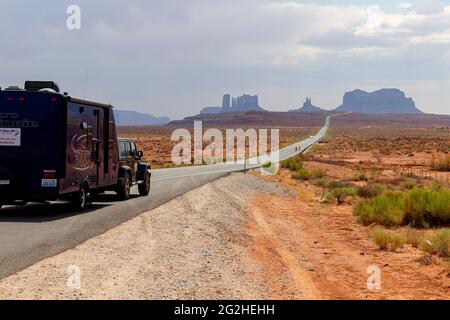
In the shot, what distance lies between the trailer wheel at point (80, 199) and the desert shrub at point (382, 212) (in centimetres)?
803

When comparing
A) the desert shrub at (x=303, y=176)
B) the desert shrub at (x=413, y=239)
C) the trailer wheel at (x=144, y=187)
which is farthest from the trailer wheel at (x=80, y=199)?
the desert shrub at (x=303, y=176)

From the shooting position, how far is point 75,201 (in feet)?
55.0

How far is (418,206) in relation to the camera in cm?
1747

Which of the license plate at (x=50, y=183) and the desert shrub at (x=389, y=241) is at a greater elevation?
the license plate at (x=50, y=183)

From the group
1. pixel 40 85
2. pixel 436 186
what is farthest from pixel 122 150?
pixel 436 186

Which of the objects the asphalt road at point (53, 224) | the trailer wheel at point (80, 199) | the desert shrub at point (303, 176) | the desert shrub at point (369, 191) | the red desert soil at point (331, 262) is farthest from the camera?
the desert shrub at point (303, 176)

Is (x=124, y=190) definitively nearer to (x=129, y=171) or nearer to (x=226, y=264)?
(x=129, y=171)

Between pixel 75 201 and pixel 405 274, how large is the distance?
9553mm

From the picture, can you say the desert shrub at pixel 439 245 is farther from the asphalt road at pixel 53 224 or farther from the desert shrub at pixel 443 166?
the desert shrub at pixel 443 166

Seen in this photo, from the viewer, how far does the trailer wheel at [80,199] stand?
16.7 metres

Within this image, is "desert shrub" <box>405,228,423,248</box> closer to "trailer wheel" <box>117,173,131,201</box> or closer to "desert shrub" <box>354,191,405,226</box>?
"desert shrub" <box>354,191,405,226</box>

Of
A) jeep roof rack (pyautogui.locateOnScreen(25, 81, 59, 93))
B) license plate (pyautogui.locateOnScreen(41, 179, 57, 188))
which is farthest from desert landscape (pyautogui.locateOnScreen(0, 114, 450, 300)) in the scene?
jeep roof rack (pyautogui.locateOnScreen(25, 81, 59, 93))

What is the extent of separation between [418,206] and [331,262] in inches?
274

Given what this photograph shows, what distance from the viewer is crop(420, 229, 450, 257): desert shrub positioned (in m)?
12.3
